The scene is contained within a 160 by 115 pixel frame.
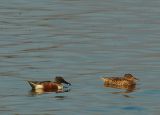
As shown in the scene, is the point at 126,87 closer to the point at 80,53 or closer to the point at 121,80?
the point at 121,80

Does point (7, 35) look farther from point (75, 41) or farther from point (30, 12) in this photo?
point (30, 12)

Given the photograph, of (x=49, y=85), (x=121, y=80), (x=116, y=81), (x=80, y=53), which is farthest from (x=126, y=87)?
(x=80, y=53)

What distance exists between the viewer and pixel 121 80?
21.1 m

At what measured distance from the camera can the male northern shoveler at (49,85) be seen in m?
20.2

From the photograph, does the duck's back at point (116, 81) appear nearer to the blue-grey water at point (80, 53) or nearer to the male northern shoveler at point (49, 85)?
the blue-grey water at point (80, 53)

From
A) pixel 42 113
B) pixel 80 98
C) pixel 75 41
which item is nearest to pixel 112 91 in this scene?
pixel 80 98

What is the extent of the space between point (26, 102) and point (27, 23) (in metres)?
10.9

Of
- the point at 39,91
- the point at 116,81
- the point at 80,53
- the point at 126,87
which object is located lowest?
the point at 39,91

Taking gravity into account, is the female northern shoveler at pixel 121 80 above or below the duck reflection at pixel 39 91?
above

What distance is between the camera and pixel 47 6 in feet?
109

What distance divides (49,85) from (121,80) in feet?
5.87

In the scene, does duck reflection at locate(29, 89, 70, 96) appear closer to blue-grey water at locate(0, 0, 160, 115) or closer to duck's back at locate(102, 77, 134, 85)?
blue-grey water at locate(0, 0, 160, 115)

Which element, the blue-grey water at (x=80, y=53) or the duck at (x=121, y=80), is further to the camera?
the duck at (x=121, y=80)

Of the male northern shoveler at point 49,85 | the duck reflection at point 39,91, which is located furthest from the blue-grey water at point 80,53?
the male northern shoveler at point 49,85
